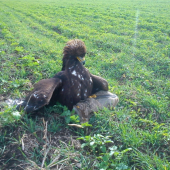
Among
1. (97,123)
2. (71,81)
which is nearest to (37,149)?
(97,123)

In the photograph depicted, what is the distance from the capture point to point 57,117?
2924 mm

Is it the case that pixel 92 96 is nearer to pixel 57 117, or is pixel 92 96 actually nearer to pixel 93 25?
pixel 57 117

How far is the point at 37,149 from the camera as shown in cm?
232

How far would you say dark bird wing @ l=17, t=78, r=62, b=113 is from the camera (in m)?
2.63

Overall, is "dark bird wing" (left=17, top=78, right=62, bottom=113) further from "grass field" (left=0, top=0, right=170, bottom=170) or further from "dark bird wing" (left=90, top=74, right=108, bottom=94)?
"dark bird wing" (left=90, top=74, right=108, bottom=94)

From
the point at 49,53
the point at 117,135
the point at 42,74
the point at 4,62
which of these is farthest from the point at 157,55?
the point at 4,62

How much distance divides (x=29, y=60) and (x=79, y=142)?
273 cm

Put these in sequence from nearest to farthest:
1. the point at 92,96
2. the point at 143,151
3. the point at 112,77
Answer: the point at 143,151 → the point at 92,96 → the point at 112,77

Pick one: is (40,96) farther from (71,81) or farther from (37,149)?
(37,149)

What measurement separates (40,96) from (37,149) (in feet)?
2.35

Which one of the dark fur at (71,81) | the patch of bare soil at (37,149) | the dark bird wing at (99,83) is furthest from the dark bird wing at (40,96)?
the dark bird wing at (99,83)

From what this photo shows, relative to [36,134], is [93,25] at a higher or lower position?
higher

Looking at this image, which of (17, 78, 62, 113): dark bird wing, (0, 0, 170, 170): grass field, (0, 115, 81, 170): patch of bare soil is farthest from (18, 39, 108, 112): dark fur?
(0, 115, 81, 170): patch of bare soil

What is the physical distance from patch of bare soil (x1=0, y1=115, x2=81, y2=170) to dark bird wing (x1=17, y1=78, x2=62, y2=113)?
268 mm
